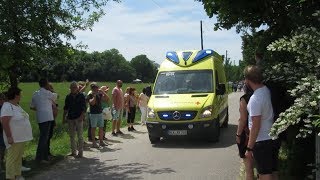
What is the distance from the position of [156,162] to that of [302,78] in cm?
641

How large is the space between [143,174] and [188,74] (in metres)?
5.55

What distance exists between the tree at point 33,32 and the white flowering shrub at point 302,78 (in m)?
6.02

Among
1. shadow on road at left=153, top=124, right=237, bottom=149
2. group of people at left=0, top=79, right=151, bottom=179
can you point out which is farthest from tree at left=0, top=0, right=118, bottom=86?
shadow on road at left=153, top=124, right=237, bottom=149

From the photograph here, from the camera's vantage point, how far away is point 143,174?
9.07m

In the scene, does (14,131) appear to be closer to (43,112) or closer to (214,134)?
(43,112)

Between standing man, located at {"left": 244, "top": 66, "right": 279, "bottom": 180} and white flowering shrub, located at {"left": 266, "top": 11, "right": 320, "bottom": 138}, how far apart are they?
0.30m

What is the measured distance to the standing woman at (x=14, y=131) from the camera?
796 centimetres

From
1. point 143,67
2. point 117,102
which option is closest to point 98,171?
point 117,102

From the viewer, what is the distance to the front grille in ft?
41.3

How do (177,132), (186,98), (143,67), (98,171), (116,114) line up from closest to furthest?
(98,171), (177,132), (186,98), (116,114), (143,67)

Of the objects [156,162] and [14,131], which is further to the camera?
[156,162]

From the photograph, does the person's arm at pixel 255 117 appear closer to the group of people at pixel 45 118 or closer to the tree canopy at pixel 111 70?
the group of people at pixel 45 118

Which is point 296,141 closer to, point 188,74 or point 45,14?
point 45,14

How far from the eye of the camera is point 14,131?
318 inches
